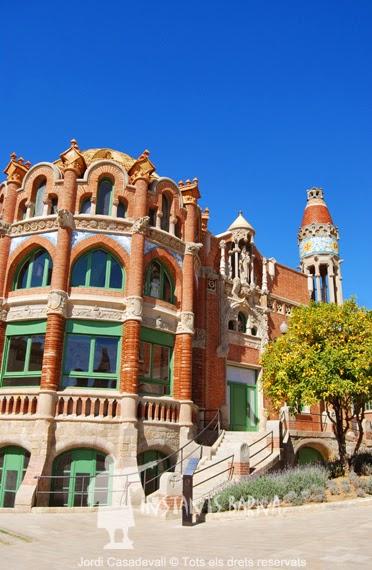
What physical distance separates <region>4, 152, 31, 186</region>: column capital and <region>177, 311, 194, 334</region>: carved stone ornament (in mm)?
8220

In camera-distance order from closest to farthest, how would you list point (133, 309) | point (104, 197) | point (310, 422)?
point (133, 309)
point (104, 197)
point (310, 422)

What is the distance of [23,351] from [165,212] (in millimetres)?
7773

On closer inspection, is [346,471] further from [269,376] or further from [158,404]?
A: [158,404]

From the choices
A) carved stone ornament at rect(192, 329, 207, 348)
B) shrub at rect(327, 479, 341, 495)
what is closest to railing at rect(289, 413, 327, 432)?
carved stone ornament at rect(192, 329, 207, 348)

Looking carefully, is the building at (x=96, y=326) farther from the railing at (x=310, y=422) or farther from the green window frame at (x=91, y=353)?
the railing at (x=310, y=422)

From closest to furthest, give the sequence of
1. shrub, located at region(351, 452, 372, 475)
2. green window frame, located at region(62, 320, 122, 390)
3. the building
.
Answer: the building → green window frame, located at region(62, 320, 122, 390) → shrub, located at region(351, 452, 372, 475)

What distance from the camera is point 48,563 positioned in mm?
7781

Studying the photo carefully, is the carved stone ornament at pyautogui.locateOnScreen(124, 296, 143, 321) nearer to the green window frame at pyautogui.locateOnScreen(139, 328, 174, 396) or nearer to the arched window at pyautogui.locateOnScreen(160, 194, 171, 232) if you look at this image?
the green window frame at pyautogui.locateOnScreen(139, 328, 174, 396)

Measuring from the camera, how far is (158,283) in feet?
65.0

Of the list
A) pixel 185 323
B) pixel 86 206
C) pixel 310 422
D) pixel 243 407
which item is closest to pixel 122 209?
pixel 86 206

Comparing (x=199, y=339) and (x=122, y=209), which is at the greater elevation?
(x=122, y=209)

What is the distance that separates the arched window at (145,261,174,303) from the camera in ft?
63.8

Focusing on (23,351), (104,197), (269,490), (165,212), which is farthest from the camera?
(165,212)

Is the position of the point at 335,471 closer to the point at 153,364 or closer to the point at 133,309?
the point at 153,364
